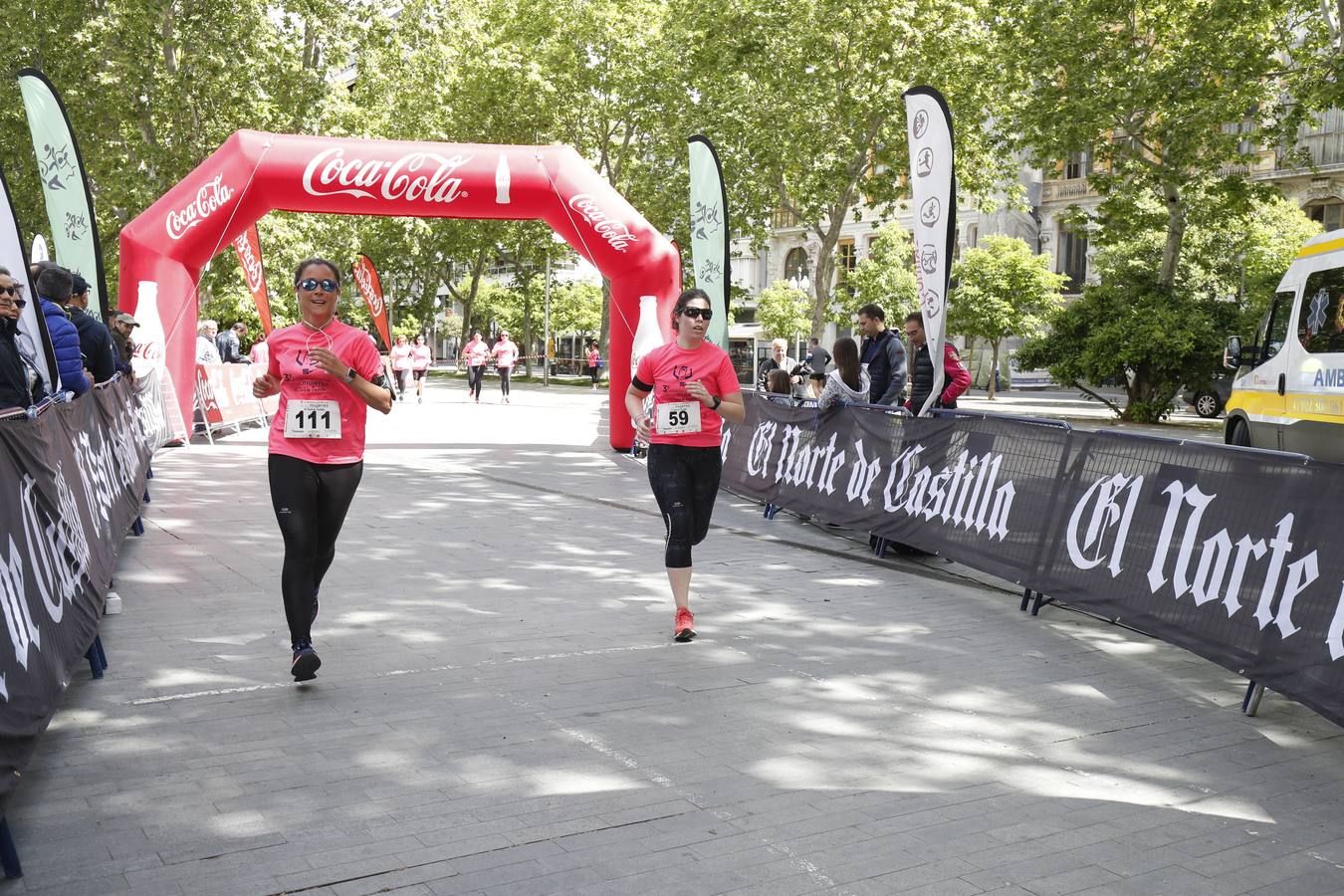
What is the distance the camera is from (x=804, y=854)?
393 centimetres

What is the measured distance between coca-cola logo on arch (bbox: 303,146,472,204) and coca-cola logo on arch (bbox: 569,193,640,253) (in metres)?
1.60

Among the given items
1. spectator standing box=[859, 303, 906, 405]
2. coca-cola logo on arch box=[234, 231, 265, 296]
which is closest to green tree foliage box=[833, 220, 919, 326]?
coca-cola logo on arch box=[234, 231, 265, 296]

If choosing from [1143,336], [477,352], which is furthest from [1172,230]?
[477,352]

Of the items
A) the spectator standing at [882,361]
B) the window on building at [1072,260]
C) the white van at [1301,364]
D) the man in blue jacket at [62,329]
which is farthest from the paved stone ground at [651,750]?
the window on building at [1072,260]

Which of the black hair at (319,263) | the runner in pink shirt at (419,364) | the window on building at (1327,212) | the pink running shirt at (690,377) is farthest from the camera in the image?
the window on building at (1327,212)

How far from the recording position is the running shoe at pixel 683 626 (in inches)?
266

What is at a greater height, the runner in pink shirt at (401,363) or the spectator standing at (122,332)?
the spectator standing at (122,332)

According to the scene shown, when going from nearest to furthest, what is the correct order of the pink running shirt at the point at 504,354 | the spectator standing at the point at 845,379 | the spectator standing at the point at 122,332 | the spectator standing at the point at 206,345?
the spectator standing at the point at 845,379, the spectator standing at the point at 122,332, the spectator standing at the point at 206,345, the pink running shirt at the point at 504,354

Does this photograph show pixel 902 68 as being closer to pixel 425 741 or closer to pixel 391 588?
pixel 391 588

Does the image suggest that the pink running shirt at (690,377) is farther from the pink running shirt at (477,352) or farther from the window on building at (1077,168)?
the window on building at (1077,168)

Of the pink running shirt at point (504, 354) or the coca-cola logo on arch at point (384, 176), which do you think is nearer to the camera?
the coca-cola logo on arch at point (384, 176)

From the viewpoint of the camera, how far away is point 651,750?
4.92 metres

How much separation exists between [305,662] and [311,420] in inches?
43.4

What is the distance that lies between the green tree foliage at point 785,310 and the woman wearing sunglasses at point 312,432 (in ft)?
156
